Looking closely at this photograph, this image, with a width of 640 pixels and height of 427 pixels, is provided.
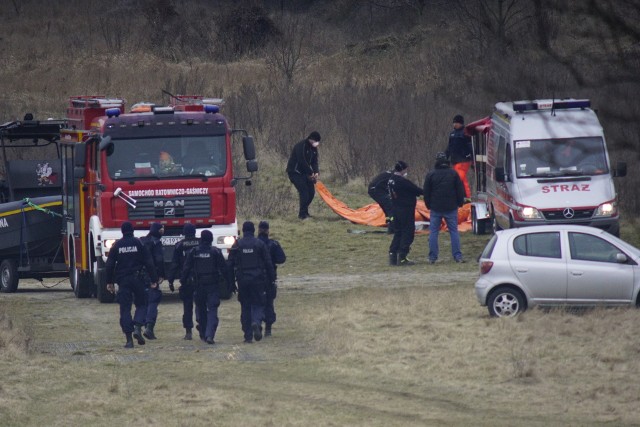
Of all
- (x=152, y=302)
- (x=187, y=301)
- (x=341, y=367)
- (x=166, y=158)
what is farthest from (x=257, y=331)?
(x=166, y=158)

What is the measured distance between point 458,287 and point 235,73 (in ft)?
110

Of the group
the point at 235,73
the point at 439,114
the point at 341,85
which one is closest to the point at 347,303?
the point at 439,114

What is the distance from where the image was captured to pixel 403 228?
2561cm

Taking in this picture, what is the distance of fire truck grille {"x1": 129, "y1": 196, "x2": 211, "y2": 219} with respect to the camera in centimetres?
2147

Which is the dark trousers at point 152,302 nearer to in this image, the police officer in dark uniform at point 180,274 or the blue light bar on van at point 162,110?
the police officer in dark uniform at point 180,274

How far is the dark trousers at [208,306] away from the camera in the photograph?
17.3 metres

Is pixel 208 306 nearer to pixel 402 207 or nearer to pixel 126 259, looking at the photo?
pixel 126 259

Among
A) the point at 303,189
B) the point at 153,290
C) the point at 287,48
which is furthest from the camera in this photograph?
the point at 287,48

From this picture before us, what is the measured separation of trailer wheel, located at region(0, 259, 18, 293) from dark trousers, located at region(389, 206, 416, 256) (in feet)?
24.8

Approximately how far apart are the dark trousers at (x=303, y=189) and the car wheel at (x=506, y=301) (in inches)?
540

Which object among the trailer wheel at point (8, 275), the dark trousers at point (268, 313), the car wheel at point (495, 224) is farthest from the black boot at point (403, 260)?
the dark trousers at point (268, 313)

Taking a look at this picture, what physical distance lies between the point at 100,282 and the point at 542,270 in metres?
8.04

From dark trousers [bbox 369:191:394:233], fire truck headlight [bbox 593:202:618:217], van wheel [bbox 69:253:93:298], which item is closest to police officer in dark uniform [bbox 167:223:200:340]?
van wheel [bbox 69:253:93:298]

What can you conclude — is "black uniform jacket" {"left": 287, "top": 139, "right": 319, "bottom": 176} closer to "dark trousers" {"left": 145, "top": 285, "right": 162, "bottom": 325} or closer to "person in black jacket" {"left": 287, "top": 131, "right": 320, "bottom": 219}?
"person in black jacket" {"left": 287, "top": 131, "right": 320, "bottom": 219}
